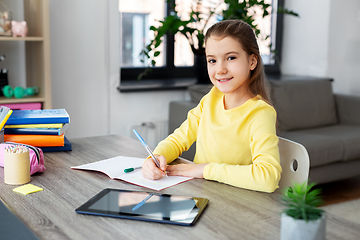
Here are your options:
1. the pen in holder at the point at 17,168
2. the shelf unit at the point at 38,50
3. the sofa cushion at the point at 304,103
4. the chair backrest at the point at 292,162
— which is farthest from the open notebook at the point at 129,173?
the sofa cushion at the point at 304,103

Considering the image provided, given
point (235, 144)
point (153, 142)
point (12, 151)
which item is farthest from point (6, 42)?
point (235, 144)

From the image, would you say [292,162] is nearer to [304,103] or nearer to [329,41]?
[304,103]

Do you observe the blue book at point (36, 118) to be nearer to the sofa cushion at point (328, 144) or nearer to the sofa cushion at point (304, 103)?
the sofa cushion at point (328, 144)

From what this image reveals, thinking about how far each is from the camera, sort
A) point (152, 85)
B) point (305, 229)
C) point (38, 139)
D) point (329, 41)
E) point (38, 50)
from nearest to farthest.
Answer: point (305, 229)
point (38, 139)
point (38, 50)
point (152, 85)
point (329, 41)

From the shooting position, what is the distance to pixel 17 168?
109 centimetres

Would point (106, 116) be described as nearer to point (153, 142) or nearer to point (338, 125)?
point (153, 142)

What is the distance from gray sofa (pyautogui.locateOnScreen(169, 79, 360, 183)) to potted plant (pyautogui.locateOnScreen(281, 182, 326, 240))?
1886 millimetres

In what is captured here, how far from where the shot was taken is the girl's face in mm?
1284

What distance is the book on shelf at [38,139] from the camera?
1.39m

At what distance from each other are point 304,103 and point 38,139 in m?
2.25

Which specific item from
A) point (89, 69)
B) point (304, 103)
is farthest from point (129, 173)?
point (304, 103)

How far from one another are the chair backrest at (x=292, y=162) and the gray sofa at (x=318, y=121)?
49.4 inches

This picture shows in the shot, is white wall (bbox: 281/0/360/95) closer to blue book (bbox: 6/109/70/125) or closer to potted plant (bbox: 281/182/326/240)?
blue book (bbox: 6/109/70/125)

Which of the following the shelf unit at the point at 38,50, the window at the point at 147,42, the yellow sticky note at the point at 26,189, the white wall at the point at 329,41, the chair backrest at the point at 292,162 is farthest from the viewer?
the white wall at the point at 329,41
